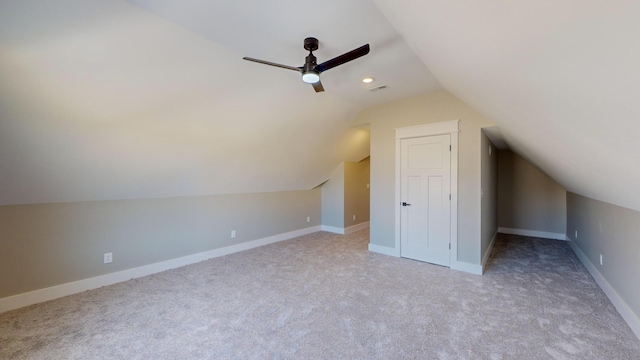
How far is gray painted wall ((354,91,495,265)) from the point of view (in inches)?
140

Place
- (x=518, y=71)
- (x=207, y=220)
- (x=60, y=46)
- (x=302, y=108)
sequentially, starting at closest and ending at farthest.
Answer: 1. (x=518, y=71)
2. (x=60, y=46)
3. (x=302, y=108)
4. (x=207, y=220)

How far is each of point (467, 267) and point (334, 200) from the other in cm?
309

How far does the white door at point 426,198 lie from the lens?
12.4 ft

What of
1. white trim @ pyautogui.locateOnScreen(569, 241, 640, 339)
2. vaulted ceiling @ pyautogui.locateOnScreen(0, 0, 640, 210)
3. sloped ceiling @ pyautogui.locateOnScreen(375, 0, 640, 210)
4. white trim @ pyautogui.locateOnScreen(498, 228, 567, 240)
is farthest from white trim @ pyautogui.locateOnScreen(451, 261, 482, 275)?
white trim @ pyautogui.locateOnScreen(498, 228, 567, 240)

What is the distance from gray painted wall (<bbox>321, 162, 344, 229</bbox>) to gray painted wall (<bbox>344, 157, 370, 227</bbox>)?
9 cm

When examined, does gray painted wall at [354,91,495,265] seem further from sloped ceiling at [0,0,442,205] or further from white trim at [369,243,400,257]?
sloped ceiling at [0,0,442,205]

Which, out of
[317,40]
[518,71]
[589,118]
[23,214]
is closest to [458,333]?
[589,118]

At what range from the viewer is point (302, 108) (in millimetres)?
3602

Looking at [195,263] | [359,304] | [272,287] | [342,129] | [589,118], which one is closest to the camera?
[589,118]

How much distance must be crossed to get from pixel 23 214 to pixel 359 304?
3.56m

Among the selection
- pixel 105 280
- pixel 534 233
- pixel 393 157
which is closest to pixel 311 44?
pixel 393 157

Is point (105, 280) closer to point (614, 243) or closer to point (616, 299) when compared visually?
point (616, 299)

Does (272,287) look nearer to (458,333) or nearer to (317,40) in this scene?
(458,333)

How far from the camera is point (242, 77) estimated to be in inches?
106
